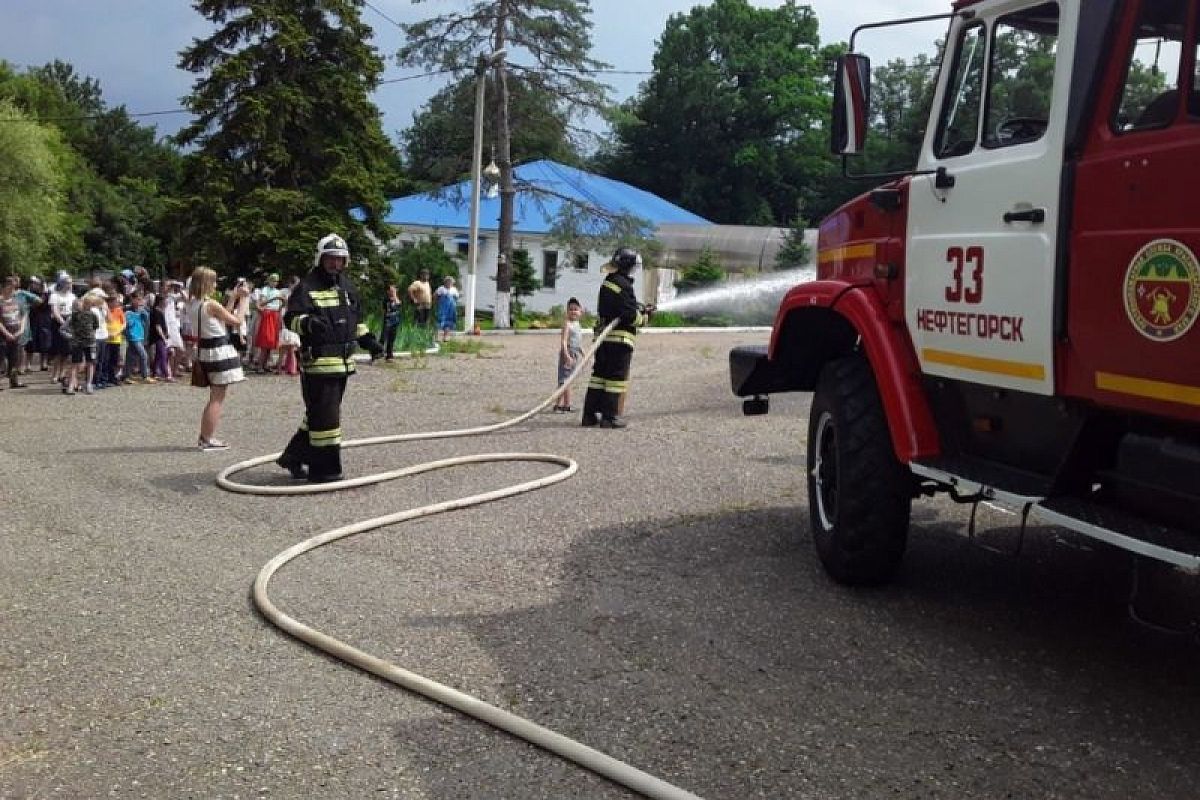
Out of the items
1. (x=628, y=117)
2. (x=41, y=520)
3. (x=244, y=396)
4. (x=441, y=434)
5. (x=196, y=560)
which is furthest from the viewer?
(x=628, y=117)

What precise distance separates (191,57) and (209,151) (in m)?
2.55

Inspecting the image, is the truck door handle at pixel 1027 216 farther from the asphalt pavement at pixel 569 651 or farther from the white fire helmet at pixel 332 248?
the white fire helmet at pixel 332 248

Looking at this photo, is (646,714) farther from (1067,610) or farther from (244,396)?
(244,396)

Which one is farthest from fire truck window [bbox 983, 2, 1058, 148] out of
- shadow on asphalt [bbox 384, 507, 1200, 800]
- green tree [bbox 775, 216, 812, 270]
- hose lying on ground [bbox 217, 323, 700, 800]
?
green tree [bbox 775, 216, 812, 270]

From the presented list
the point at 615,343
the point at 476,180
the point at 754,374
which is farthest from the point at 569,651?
the point at 476,180

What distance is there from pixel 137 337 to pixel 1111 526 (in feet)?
46.9

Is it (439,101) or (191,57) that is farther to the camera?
(439,101)

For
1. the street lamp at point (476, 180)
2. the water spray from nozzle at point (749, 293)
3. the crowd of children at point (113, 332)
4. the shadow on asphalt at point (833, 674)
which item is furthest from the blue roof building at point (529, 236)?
the shadow on asphalt at point (833, 674)

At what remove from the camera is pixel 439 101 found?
3300cm

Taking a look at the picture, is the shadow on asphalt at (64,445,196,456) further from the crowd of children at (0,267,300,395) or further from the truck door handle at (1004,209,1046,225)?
the truck door handle at (1004,209,1046,225)

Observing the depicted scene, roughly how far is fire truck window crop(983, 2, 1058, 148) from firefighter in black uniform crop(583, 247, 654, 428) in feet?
22.2

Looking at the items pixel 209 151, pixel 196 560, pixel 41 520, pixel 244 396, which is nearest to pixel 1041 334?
pixel 196 560

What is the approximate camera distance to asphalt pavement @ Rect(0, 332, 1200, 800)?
3871 millimetres

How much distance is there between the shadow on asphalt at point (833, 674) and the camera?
391 cm
